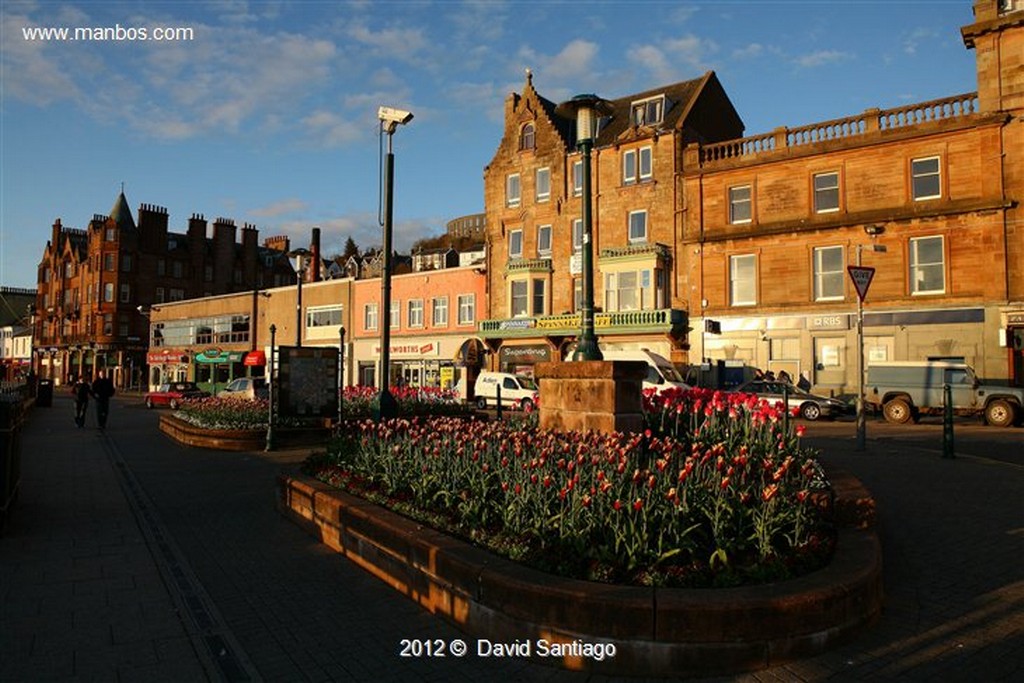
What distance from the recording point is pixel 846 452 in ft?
46.0

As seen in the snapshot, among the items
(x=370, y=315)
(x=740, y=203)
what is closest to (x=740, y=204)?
(x=740, y=203)

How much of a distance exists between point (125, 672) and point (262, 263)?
83445 mm

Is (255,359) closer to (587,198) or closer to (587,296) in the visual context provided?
(587,296)

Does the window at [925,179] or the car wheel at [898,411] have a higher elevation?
the window at [925,179]

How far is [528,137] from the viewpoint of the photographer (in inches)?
1588

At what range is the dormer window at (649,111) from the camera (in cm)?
3628

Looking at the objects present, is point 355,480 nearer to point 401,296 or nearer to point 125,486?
point 125,486

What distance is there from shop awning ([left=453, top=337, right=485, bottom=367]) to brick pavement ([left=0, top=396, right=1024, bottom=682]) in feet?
101

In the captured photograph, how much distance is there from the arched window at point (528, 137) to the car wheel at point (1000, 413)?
2607cm

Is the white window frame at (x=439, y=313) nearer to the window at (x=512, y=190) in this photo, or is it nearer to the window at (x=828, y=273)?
the window at (x=512, y=190)

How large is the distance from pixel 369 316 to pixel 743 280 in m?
25.2

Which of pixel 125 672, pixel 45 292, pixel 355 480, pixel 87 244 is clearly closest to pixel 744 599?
pixel 125 672

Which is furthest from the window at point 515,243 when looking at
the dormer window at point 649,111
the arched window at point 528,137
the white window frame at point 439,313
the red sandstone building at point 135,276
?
the red sandstone building at point 135,276

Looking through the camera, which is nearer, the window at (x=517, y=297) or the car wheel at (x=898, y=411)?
the car wheel at (x=898, y=411)
